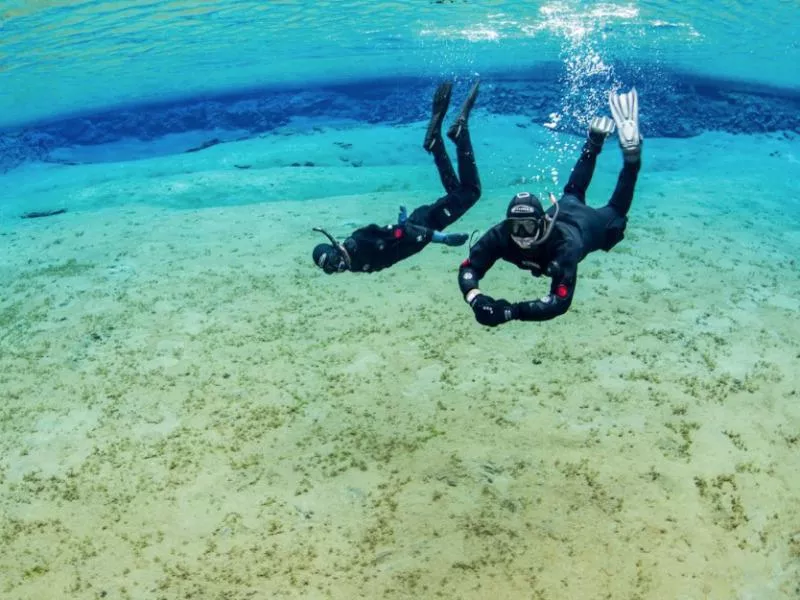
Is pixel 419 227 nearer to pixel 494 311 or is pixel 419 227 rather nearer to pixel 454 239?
pixel 454 239

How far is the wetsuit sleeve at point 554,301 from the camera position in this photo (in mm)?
5781

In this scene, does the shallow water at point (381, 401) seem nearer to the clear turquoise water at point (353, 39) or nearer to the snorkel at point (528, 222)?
the snorkel at point (528, 222)

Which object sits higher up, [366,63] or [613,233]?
[613,233]

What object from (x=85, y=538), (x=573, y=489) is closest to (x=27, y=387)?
(x=85, y=538)

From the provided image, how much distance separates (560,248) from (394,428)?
9.36 ft

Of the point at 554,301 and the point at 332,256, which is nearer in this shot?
the point at 554,301

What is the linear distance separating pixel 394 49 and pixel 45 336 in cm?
2434

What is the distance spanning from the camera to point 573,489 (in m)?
5.80

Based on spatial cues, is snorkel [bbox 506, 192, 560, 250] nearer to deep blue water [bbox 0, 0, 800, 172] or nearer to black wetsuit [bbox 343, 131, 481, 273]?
black wetsuit [bbox 343, 131, 481, 273]

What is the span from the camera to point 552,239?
20.3ft

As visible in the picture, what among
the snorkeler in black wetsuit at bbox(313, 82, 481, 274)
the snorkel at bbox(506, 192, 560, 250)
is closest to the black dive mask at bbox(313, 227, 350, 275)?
the snorkeler in black wetsuit at bbox(313, 82, 481, 274)

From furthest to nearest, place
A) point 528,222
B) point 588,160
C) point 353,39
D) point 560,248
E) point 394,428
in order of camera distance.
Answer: point 353,39 → point 588,160 → point 394,428 → point 560,248 → point 528,222

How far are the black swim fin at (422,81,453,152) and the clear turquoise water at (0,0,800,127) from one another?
1691cm

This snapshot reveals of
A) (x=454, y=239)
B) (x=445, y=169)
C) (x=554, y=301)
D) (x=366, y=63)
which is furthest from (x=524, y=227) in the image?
(x=366, y=63)
